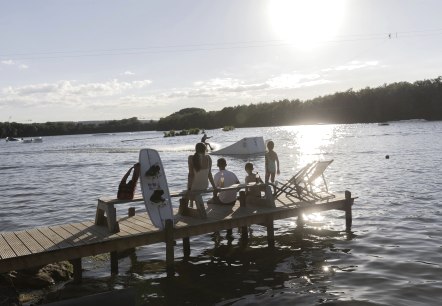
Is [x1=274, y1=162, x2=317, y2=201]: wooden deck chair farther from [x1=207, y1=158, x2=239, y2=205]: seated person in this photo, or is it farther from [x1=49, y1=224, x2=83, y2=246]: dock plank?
[x1=49, y1=224, x2=83, y2=246]: dock plank

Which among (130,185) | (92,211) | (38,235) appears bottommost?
(92,211)

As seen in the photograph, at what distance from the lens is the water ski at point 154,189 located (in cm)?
1121

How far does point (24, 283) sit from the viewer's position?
11.2 metres

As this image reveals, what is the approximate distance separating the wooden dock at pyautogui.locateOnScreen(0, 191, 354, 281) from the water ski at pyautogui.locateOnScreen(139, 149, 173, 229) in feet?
1.06

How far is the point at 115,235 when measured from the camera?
10836mm

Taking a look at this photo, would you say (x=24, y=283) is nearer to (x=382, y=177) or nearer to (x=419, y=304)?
(x=419, y=304)

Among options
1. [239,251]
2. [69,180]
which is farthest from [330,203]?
[69,180]

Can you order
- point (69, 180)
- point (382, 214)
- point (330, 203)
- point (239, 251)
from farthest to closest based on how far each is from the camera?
point (69, 180), point (382, 214), point (330, 203), point (239, 251)

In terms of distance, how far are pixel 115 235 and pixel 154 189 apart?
141 centimetres

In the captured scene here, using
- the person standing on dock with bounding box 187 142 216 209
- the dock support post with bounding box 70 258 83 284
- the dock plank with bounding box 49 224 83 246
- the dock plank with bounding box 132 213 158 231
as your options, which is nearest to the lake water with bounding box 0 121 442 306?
the dock support post with bounding box 70 258 83 284

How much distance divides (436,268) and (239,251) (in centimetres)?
538

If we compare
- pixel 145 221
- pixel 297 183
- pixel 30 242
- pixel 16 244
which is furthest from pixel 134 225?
pixel 297 183

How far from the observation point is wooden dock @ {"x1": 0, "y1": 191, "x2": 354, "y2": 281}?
9.73 m

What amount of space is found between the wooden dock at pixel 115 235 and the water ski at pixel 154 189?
322 mm
